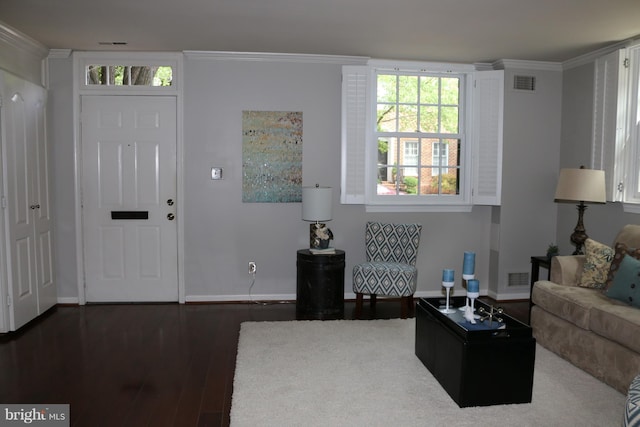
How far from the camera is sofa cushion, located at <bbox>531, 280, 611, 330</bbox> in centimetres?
324

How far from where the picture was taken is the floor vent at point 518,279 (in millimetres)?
5188

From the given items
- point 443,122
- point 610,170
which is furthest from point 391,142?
point 610,170

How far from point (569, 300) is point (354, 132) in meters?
2.52

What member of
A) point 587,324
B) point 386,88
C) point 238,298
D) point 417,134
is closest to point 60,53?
point 238,298

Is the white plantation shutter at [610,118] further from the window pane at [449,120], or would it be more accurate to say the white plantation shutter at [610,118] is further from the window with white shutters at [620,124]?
the window pane at [449,120]

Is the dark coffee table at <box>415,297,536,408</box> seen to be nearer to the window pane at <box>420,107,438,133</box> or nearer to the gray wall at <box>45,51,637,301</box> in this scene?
the gray wall at <box>45,51,637,301</box>

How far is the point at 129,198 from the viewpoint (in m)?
4.83

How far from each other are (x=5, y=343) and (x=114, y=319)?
86 centimetres

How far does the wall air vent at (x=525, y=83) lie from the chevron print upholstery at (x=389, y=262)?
185cm

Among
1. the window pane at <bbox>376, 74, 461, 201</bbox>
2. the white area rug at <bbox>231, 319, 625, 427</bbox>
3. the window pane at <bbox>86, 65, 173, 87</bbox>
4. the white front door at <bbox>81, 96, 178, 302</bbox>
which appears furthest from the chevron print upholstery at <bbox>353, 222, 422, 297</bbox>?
the window pane at <bbox>86, 65, 173, 87</bbox>

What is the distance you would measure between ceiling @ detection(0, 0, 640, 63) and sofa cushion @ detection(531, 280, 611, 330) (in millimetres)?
2039

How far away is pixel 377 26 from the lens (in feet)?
12.8

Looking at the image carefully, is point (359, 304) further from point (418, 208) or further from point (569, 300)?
point (569, 300)

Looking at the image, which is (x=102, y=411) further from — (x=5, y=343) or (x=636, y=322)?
(x=636, y=322)
